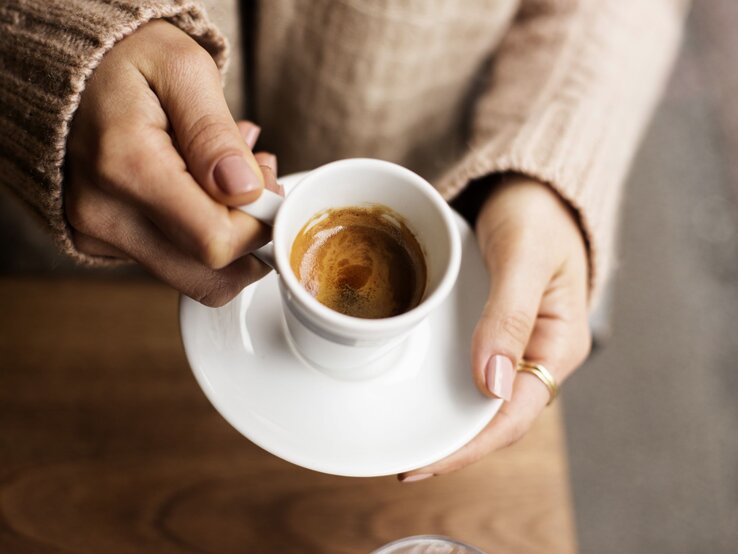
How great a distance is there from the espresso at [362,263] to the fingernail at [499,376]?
0.30ft

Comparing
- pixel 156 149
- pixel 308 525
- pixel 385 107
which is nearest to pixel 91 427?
pixel 308 525

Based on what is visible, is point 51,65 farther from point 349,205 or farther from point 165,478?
point 165,478

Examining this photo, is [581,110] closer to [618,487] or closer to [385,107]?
[385,107]

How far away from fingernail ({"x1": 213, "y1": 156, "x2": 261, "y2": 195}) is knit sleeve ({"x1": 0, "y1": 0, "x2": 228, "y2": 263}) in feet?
0.47

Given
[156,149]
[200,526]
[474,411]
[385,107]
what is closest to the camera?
[156,149]

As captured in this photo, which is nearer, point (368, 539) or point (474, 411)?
point (474, 411)

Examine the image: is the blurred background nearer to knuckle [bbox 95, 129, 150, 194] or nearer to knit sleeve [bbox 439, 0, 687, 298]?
knit sleeve [bbox 439, 0, 687, 298]

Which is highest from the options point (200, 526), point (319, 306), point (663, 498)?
point (319, 306)

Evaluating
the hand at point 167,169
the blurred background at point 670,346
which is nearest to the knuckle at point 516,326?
the hand at point 167,169

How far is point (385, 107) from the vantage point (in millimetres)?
806

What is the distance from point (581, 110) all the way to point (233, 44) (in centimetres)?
44

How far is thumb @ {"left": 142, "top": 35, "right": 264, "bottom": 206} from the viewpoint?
0.43 meters

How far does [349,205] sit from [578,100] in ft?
1.23

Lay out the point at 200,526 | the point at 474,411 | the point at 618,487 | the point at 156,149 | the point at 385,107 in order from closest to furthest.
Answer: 1. the point at 156,149
2. the point at 474,411
3. the point at 200,526
4. the point at 385,107
5. the point at 618,487
